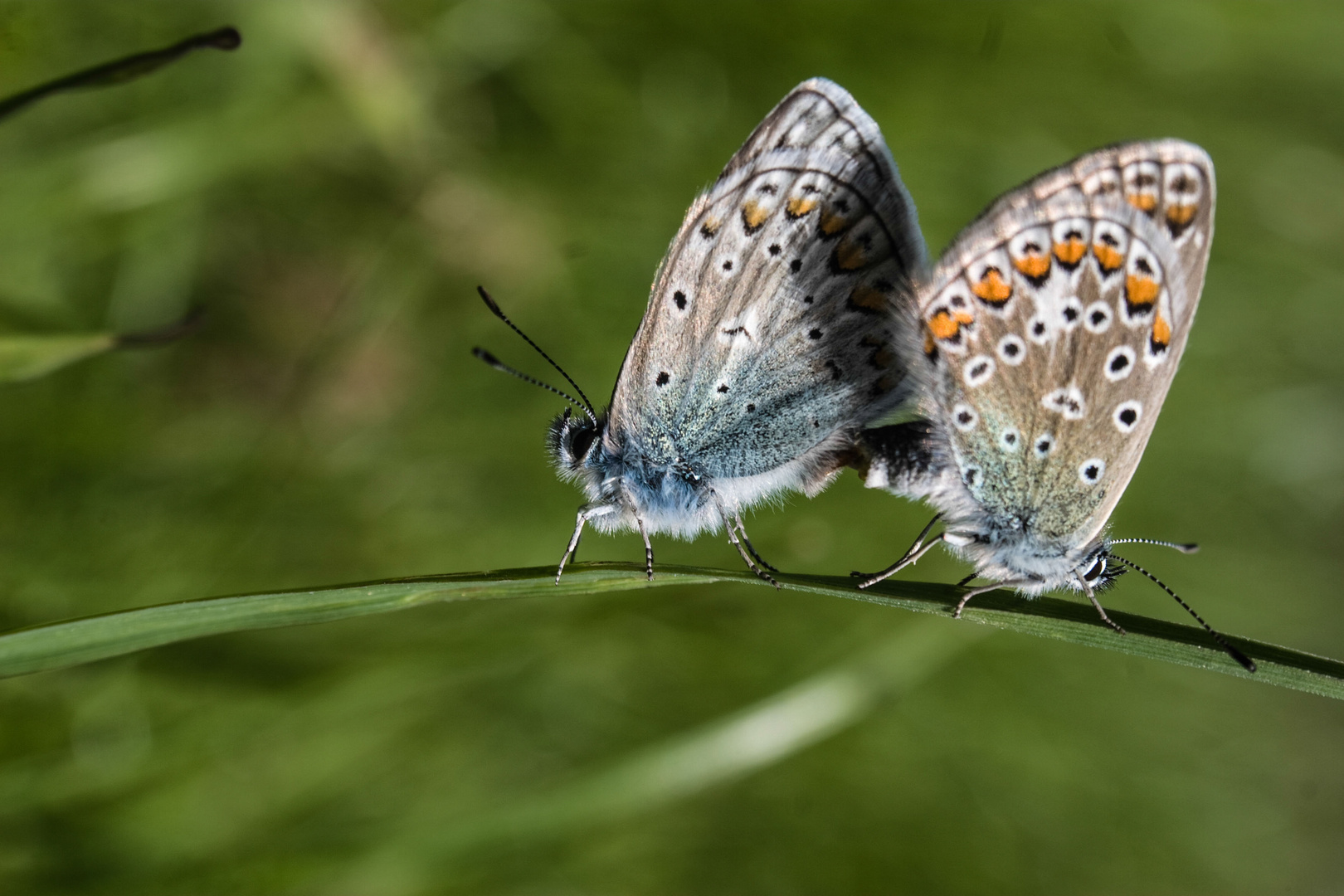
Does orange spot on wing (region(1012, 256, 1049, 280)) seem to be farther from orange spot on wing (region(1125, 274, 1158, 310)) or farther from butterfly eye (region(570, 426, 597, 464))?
butterfly eye (region(570, 426, 597, 464))

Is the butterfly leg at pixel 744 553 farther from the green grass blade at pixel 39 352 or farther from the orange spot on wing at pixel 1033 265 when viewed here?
the green grass blade at pixel 39 352

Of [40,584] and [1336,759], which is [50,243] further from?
[1336,759]

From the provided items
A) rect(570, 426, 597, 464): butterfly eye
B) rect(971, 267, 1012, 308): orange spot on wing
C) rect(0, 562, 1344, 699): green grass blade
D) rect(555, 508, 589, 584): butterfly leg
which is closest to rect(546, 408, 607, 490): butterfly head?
rect(570, 426, 597, 464): butterfly eye

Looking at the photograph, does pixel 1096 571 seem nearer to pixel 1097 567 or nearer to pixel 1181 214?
pixel 1097 567

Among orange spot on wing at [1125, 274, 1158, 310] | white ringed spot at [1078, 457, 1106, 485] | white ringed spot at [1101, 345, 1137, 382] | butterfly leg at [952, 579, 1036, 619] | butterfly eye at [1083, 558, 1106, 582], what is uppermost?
orange spot on wing at [1125, 274, 1158, 310]

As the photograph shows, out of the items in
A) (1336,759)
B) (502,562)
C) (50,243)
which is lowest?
(1336,759)

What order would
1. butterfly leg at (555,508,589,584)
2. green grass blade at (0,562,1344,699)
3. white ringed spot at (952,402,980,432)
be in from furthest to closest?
1. white ringed spot at (952,402,980,432)
2. butterfly leg at (555,508,589,584)
3. green grass blade at (0,562,1344,699)

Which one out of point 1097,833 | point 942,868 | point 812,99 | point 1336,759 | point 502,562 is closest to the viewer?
point 812,99

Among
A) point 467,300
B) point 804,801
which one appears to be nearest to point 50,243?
point 467,300
